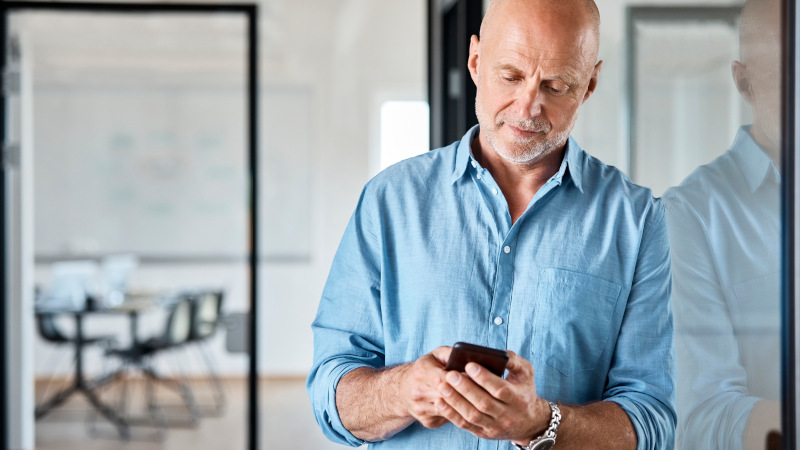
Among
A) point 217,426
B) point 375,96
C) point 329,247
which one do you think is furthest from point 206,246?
point 375,96

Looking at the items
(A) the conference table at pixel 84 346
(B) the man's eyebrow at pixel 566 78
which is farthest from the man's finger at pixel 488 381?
(A) the conference table at pixel 84 346

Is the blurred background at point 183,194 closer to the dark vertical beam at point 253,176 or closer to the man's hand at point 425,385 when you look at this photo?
the dark vertical beam at point 253,176

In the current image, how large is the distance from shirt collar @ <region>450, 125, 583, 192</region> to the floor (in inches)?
91.5

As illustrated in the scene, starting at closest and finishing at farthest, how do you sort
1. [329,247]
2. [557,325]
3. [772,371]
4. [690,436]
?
[557,325] < [772,371] < [690,436] < [329,247]

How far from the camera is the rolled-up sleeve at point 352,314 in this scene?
123cm

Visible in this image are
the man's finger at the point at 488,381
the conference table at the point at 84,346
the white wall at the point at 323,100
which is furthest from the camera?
the conference table at the point at 84,346

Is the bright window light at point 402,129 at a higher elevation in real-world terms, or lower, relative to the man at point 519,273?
higher

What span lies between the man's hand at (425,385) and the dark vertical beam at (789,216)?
2.10 feet

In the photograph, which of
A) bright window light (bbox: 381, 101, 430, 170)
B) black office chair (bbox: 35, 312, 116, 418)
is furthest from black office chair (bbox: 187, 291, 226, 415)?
bright window light (bbox: 381, 101, 430, 170)

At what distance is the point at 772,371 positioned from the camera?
1285mm

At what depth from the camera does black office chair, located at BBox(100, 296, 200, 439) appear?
11.3ft

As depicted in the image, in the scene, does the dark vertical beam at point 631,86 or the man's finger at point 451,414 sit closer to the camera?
the man's finger at point 451,414

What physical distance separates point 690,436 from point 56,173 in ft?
9.98

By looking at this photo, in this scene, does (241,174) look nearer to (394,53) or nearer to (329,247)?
(329,247)
